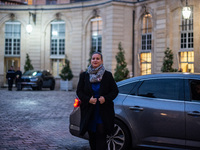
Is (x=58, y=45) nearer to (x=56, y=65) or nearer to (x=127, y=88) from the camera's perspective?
(x=56, y=65)

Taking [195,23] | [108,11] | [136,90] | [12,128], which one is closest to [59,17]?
[108,11]

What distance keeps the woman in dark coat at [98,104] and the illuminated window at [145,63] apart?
2097cm

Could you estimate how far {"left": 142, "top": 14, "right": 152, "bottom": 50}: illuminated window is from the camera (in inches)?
988

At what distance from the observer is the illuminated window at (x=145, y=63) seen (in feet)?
82.6

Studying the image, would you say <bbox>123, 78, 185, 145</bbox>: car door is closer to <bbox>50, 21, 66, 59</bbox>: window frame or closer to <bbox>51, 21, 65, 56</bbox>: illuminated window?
<bbox>50, 21, 66, 59</bbox>: window frame

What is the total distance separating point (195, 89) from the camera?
5.21 m

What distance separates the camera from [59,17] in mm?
31078

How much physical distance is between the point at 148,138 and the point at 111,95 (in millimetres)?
1378

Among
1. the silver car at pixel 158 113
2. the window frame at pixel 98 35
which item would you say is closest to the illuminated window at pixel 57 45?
the window frame at pixel 98 35

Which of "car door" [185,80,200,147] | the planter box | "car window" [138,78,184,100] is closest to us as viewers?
"car door" [185,80,200,147]

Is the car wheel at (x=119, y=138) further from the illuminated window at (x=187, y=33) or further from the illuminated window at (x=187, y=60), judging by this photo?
the illuminated window at (x=187, y=33)

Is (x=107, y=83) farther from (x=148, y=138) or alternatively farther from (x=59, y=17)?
(x=59, y=17)

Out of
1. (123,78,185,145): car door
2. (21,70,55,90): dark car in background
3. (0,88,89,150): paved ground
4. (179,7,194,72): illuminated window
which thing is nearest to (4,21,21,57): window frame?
(21,70,55,90): dark car in background

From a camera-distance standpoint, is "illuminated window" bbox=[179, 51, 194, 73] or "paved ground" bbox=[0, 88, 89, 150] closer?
"paved ground" bbox=[0, 88, 89, 150]
